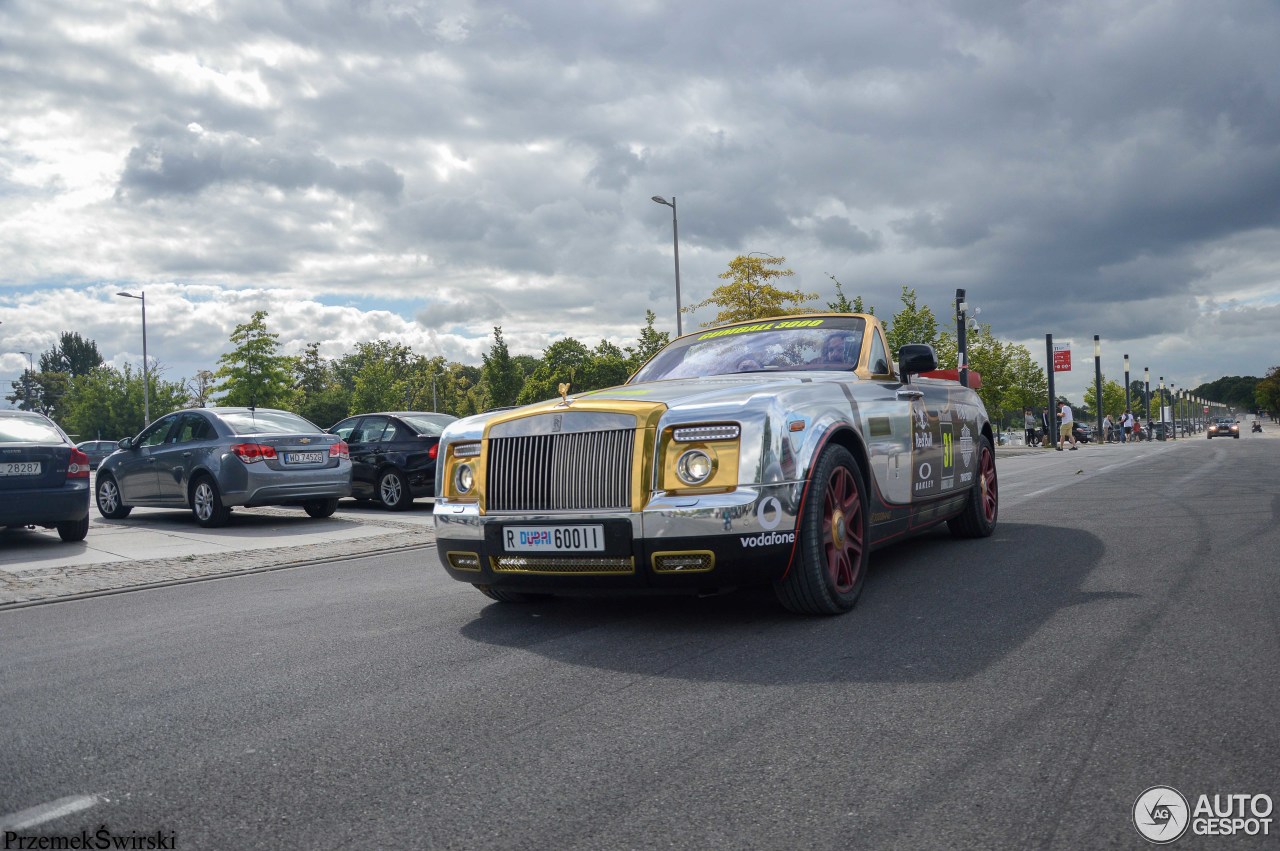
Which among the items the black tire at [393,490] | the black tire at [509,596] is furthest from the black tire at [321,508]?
the black tire at [509,596]

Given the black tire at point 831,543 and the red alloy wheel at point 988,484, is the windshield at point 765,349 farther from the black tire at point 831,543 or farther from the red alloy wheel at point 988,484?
the red alloy wheel at point 988,484

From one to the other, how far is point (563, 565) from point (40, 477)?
25.4 feet

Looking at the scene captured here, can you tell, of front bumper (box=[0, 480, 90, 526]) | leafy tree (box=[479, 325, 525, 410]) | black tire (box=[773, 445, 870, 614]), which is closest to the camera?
black tire (box=[773, 445, 870, 614])

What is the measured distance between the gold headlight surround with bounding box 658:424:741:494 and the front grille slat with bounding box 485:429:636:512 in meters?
0.17

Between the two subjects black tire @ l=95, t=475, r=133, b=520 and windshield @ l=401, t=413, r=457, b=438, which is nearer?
black tire @ l=95, t=475, r=133, b=520

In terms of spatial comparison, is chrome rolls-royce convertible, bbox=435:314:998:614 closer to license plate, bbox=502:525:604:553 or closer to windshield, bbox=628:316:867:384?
license plate, bbox=502:525:604:553

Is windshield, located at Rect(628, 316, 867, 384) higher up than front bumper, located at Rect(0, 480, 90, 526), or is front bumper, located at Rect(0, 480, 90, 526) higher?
windshield, located at Rect(628, 316, 867, 384)

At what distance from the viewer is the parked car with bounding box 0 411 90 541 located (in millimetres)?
9797

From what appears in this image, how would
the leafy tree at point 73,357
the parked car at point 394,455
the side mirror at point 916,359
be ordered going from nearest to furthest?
the side mirror at point 916,359, the parked car at point 394,455, the leafy tree at point 73,357

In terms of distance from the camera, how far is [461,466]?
519 cm

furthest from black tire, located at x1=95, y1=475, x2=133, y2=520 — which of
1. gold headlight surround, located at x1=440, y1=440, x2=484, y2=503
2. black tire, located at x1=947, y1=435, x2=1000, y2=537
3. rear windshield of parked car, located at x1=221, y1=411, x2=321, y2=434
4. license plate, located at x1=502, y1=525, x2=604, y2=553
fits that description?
black tire, located at x1=947, y1=435, x2=1000, y2=537

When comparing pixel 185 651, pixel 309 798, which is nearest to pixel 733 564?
Result: pixel 309 798

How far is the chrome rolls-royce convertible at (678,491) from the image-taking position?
4.48 meters

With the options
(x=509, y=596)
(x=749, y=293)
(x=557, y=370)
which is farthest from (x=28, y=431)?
(x=557, y=370)
